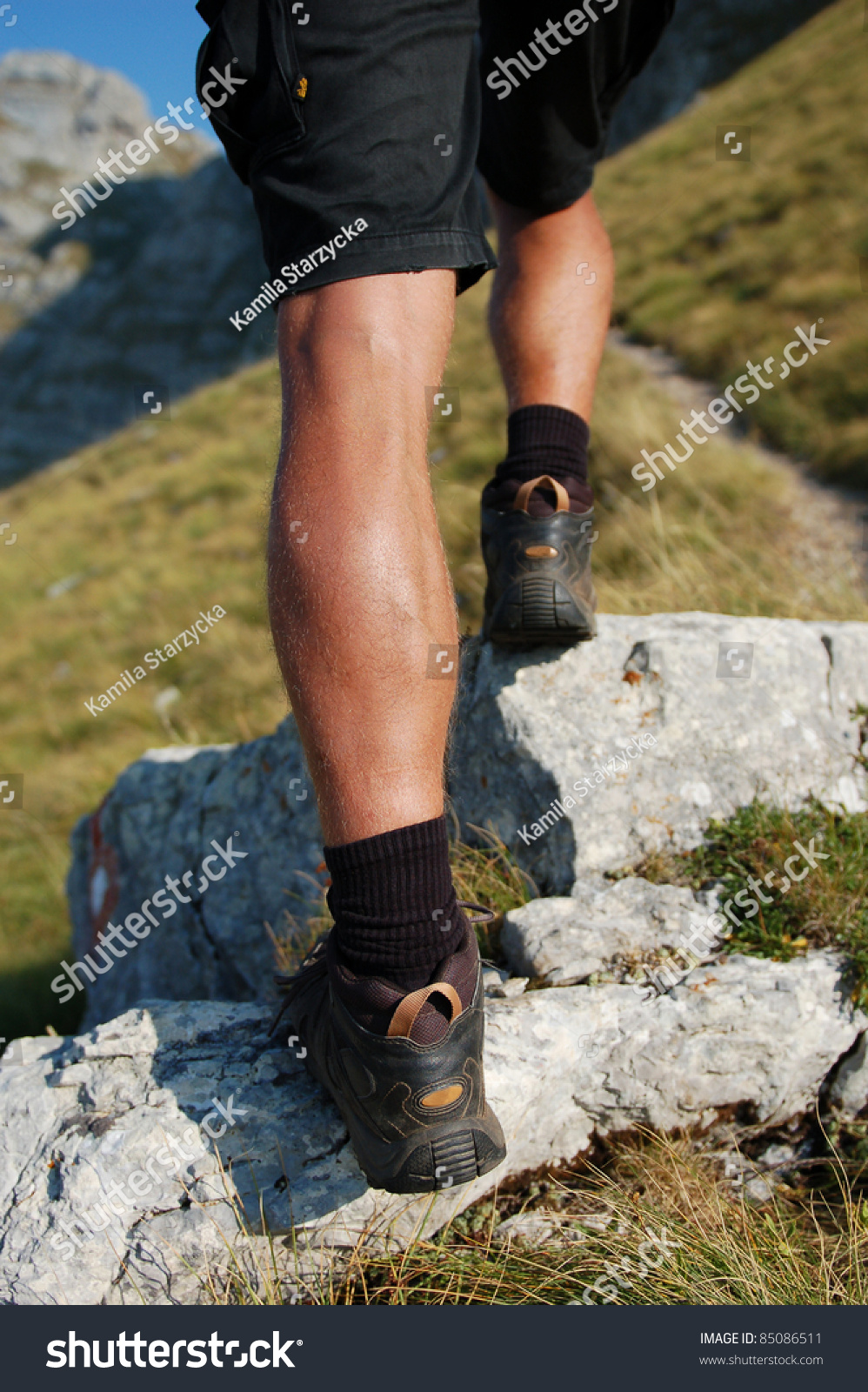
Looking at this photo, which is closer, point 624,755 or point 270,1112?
point 270,1112

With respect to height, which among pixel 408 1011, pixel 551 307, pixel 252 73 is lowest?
pixel 408 1011

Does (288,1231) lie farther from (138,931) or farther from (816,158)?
(816,158)

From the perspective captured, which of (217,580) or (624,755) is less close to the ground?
(217,580)

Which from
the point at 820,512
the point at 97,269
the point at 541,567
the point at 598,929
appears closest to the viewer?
the point at 598,929

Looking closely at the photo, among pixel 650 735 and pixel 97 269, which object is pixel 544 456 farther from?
pixel 97 269

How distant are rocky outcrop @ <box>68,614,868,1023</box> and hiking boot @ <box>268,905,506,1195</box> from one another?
0.46 meters

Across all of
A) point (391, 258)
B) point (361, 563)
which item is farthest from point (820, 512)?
point (361, 563)

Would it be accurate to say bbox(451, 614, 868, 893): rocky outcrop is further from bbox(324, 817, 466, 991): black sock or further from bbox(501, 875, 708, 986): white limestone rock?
bbox(324, 817, 466, 991): black sock

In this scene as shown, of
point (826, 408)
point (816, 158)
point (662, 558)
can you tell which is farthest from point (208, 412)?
point (662, 558)

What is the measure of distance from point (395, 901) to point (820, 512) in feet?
17.9

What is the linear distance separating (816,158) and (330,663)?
16.2 meters

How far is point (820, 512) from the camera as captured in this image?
567 centimetres

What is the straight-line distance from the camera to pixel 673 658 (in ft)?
6.61

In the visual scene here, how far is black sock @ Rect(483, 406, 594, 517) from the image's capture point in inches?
73.3
